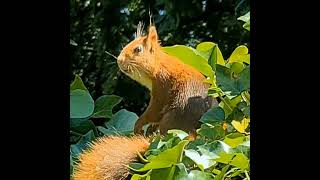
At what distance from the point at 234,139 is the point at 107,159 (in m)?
0.14

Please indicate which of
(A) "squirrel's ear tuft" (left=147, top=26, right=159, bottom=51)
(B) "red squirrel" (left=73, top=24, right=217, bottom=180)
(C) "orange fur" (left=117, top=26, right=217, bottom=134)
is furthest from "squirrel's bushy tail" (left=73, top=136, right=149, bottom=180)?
(A) "squirrel's ear tuft" (left=147, top=26, right=159, bottom=51)

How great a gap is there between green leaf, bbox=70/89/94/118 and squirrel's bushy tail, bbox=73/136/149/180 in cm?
3

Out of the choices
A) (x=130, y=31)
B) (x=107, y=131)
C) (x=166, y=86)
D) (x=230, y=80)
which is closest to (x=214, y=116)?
(x=230, y=80)

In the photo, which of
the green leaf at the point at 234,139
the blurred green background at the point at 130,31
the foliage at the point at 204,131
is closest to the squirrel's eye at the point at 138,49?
the foliage at the point at 204,131

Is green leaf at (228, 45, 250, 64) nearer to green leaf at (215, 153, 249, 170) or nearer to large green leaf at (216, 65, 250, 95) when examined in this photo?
large green leaf at (216, 65, 250, 95)

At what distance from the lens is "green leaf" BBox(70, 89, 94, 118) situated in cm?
64

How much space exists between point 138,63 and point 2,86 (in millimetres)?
1165

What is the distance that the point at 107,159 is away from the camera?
62 centimetres

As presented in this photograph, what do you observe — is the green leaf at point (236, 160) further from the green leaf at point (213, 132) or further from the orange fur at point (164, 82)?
the orange fur at point (164, 82)

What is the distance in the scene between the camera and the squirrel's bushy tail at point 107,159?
594 mm

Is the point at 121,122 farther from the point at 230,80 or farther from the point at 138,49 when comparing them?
the point at 138,49
